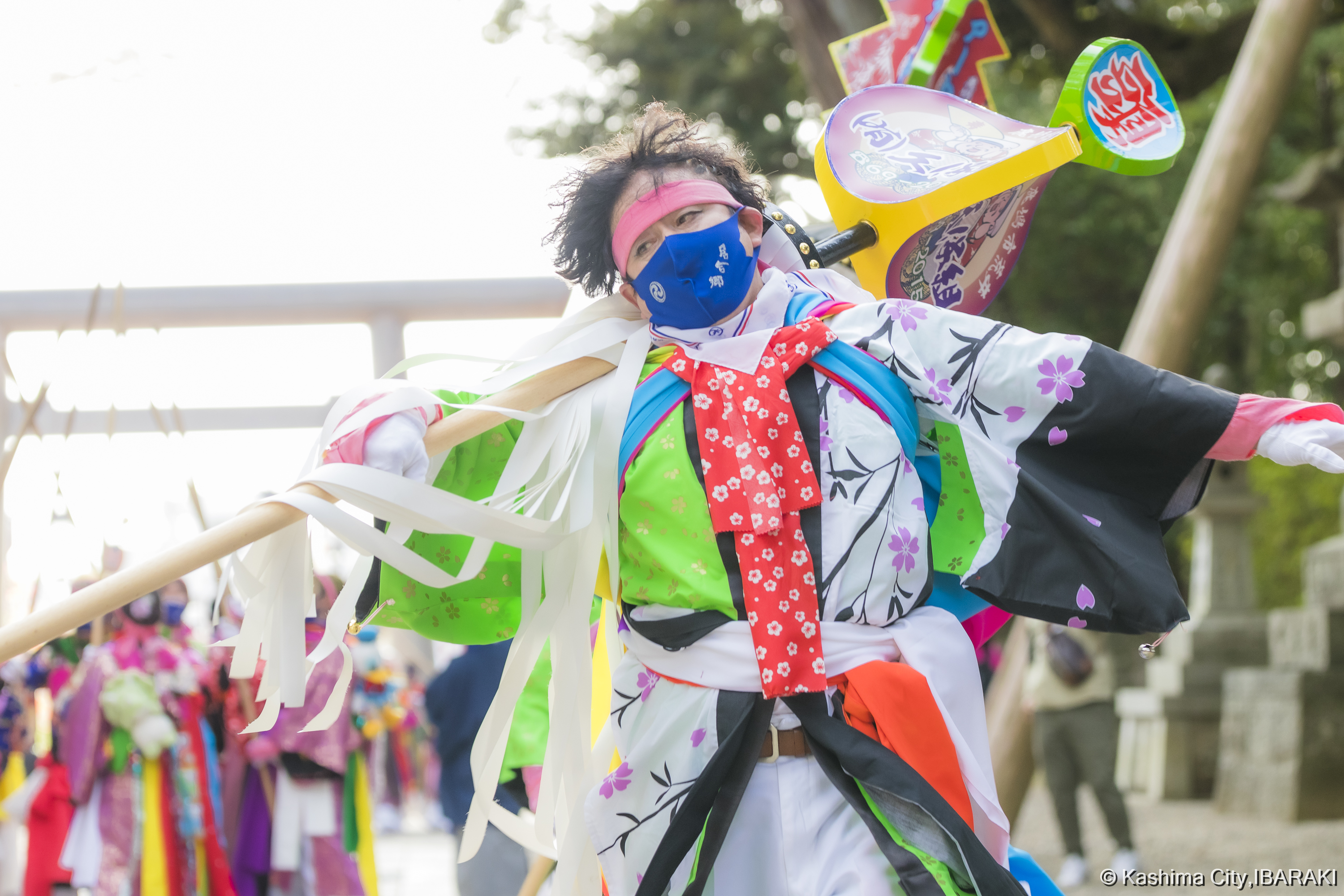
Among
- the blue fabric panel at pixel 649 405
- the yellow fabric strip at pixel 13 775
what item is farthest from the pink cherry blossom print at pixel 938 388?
the yellow fabric strip at pixel 13 775

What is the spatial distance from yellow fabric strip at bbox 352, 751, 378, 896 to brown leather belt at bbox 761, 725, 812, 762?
3642 mm

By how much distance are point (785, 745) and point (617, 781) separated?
11.3 inches

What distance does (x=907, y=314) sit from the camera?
83.7 inches

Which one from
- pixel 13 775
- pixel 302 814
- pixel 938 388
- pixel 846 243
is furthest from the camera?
pixel 13 775

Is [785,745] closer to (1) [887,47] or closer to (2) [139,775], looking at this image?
(1) [887,47]

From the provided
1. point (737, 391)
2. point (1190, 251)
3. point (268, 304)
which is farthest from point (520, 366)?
point (268, 304)

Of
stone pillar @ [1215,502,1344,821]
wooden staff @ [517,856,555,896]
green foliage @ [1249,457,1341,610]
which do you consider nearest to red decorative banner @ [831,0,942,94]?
wooden staff @ [517,856,555,896]

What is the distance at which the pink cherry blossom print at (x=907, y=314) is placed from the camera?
2.11 metres

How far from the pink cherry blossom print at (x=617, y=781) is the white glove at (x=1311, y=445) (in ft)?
1.42

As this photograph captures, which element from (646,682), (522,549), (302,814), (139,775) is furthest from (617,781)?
(139,775)

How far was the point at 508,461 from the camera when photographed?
7.39ft

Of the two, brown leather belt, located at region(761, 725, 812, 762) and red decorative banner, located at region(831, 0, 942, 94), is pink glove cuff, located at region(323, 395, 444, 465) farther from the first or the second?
red decorative banner, located at region(831, 0, 942, 94)

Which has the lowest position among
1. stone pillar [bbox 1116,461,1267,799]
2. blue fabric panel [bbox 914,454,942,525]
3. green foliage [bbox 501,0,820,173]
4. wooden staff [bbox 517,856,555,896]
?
stone pillar [bbox 1116,461,1267,799]

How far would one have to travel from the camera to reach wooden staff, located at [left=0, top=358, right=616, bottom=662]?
159cm
